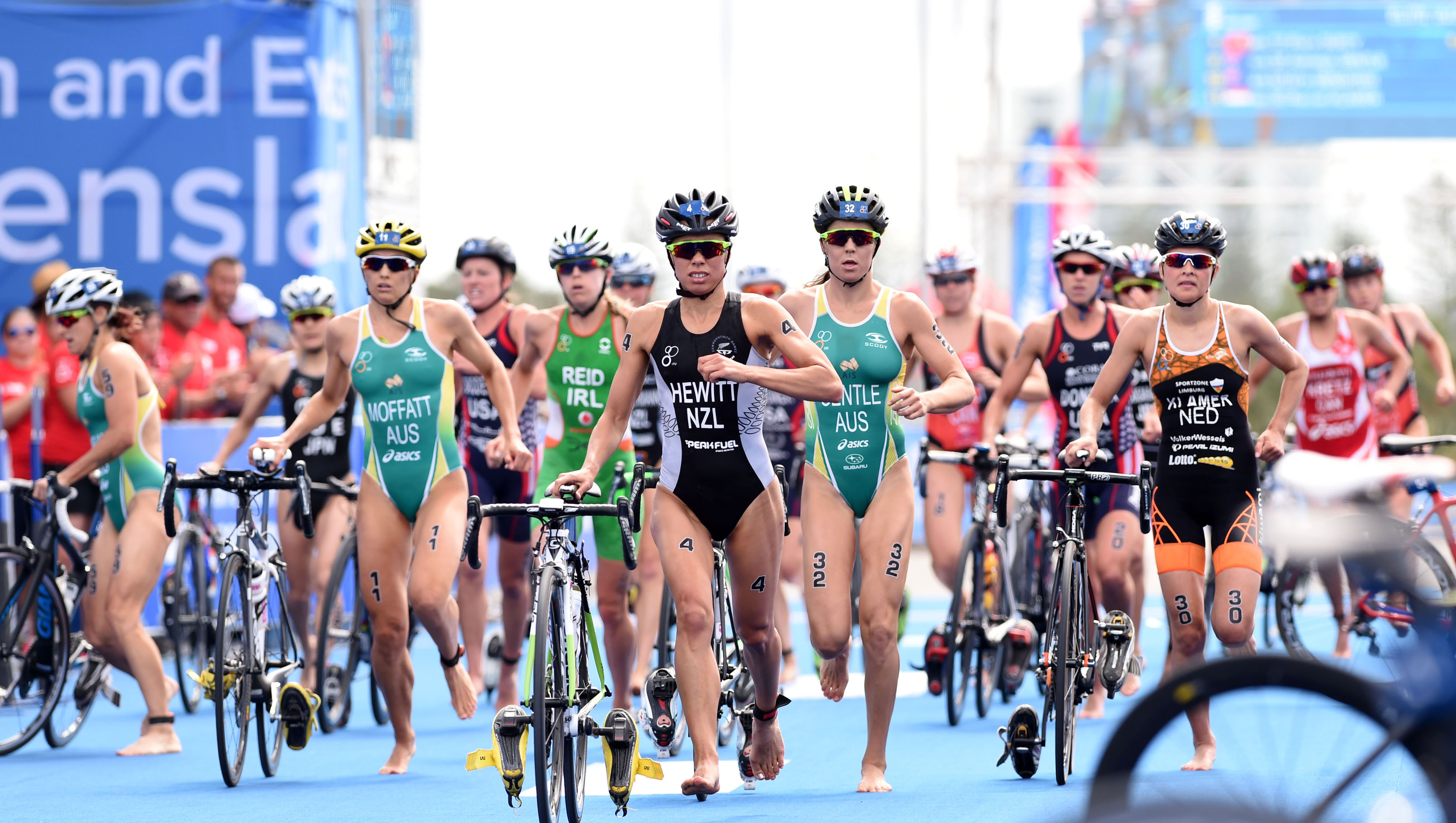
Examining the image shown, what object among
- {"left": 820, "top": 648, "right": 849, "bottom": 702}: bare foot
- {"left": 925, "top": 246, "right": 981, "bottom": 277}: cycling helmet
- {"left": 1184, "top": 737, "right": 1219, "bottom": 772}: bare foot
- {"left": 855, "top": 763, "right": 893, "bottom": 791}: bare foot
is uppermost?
{"left": 925, "top": 246, "right": 981, "bottom": 277}: cycling helmet

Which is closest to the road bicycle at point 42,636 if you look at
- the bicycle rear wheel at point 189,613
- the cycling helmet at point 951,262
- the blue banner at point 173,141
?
the bicycle rear wheel at point 189,613

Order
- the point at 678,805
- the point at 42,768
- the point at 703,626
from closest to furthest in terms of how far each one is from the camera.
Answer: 1. the point at 703,626
2. the point at 678,805
3. the point at 42,768

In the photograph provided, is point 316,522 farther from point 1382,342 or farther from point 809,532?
point 1382,342

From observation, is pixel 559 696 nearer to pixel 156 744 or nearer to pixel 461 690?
pixel 461 690

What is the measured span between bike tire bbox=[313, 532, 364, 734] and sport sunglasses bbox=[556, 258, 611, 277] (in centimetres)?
193

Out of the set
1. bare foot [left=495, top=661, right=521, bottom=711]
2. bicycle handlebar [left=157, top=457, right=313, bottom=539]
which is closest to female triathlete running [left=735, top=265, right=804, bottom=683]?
bare foot [left=495, top=661, right=521, bottom=711]

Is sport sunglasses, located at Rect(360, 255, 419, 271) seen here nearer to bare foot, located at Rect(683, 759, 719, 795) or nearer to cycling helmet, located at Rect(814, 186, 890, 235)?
cycling helmet, located at Rect(814, 186, 890, 235)

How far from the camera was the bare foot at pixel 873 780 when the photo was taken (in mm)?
7926

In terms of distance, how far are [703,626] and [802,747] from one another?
8.59 feet

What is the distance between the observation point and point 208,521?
11.9 metres

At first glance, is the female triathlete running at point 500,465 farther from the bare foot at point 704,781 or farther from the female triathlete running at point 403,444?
the bare foot at point 704,781

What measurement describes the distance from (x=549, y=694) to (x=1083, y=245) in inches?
200

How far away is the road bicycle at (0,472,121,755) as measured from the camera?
989cm

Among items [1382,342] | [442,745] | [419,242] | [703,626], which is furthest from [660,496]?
[1382,342]
